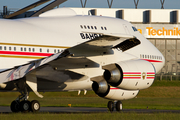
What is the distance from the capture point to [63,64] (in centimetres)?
1554

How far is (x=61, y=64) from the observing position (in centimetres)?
1548

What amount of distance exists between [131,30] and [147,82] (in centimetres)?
543

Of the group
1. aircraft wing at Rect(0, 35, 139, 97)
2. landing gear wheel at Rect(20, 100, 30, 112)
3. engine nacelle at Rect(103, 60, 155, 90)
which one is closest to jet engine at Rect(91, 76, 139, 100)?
aircraft wing at Rect(0, 35, 139, 97)

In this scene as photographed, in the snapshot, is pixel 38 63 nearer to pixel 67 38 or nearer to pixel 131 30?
pixel 67 38

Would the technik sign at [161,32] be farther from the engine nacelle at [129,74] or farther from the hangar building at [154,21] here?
the engine nacelle at [129,74]

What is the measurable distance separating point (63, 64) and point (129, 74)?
3169 mm

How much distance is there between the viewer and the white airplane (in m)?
14.3

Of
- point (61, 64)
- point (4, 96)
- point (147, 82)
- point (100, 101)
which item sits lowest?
point (100, 101)

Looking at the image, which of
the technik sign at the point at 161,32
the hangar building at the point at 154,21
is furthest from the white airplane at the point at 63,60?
the technik sign at the point at 161,32

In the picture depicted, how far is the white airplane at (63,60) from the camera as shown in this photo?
1429 cm

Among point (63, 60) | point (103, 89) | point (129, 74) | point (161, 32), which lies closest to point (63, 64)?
point (63, 60)

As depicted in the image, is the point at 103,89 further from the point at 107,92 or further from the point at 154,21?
the point at 154,21

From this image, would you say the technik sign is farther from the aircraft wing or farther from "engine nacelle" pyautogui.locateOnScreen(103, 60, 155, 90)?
the aircraft wing

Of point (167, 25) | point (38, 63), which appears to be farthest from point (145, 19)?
point (38, 63)
